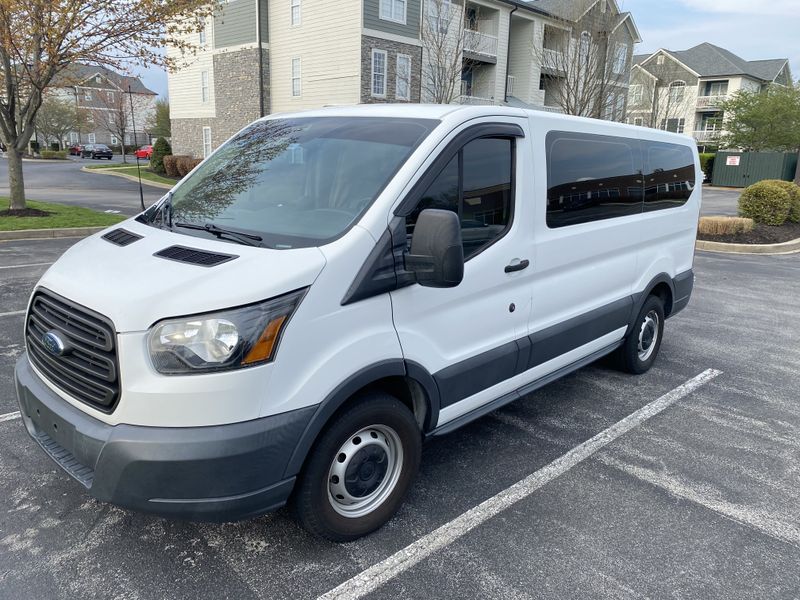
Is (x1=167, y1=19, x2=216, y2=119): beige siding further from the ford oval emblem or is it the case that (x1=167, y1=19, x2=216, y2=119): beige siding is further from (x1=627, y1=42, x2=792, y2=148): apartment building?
(x1=627, y1=42, x2=792, y2=148): apartment building

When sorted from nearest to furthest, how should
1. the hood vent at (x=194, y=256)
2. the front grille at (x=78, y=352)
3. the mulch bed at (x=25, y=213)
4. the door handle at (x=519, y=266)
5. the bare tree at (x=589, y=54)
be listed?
the front grille at (x=78, y=352) → the hood vent at (x=194, y=256) → the door handle at (x=519, y=266) → the mulch bed at (x=25, y=213) → the bare tree at (x=589, y=54)

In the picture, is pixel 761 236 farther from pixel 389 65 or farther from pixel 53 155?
pixel 53 155

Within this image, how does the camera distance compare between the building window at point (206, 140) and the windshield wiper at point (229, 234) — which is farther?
the building window at point (206, 140)

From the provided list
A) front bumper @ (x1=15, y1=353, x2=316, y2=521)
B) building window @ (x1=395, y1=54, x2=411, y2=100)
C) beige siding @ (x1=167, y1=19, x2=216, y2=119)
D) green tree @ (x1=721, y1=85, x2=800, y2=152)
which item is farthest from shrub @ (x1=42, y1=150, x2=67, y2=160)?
front bumper @ (x1=15, y1=353, x2=316, y2=521)

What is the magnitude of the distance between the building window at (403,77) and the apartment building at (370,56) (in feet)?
0.13

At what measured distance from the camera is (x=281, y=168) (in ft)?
11.1

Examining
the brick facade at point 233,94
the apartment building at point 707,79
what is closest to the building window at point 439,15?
the brick facade at point 233,94

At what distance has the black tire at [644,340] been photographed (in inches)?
204

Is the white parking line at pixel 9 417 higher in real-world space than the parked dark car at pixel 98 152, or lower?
lower

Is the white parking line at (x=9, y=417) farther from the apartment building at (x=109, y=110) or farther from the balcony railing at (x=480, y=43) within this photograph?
the apartment building at (x=109, y=110)

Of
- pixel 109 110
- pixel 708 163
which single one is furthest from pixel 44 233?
pixel 109 110

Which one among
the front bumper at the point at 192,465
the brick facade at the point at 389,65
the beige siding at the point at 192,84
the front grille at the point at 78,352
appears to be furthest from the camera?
the beige siding at the point at 192,84

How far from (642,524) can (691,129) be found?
61.2 meters

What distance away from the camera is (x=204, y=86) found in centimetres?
3053
